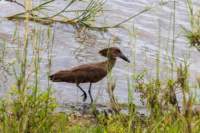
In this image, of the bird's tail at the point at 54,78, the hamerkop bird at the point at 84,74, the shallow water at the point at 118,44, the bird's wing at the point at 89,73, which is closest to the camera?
the bird's tail at the point at 54,78

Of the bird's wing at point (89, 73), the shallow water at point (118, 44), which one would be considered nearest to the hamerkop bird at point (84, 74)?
the bird's wing at point (89, 73)

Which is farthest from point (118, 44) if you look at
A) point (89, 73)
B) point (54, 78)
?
point (54, 78)

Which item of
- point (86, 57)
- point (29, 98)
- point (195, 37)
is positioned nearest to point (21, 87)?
point (29, 98)

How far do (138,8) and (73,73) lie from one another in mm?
4855

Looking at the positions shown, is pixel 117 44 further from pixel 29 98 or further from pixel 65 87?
pixel 29 98

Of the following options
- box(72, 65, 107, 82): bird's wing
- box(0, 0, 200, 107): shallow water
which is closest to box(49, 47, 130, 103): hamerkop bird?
box(72, 65, 107, 82): bird's wing

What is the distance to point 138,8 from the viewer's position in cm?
1477

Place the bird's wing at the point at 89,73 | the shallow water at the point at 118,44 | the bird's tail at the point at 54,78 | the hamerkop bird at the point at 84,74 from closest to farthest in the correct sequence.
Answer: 1. the bird's tail at the point at 54,78
2. the hamerkop bird at the point at 84,74
3. the bird's wing at the point at 89,73
4. the shallow water at the point at 118,44

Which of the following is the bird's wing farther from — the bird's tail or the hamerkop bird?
the bird's tail

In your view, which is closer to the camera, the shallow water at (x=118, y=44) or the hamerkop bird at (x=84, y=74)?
the hamerkop bird at (x=84, y=74)

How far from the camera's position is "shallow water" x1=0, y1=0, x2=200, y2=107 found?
1047cm

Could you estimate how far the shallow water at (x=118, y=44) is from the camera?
1047 centimetres

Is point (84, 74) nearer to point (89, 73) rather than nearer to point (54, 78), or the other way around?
point (89, 73)

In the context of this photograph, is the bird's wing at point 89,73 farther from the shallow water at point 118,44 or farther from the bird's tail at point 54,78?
the bird's tail at point 54,78
